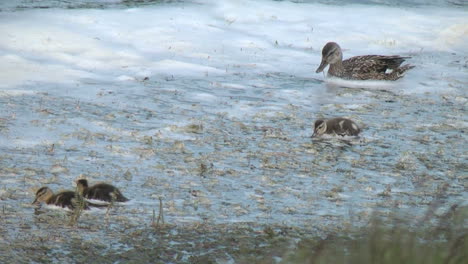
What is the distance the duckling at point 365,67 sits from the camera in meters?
11.4

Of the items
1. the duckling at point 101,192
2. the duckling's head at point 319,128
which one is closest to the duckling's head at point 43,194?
the duckling at point 101,192

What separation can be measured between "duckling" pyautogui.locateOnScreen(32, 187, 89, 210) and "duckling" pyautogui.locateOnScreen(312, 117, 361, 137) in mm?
3093

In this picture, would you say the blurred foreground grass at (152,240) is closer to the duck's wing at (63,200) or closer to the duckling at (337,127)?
the duck's wing at (63,200)

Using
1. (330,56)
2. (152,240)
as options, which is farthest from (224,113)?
(152,240)

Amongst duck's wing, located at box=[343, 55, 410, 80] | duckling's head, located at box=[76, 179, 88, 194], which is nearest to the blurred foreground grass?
duckling's head, located at box=[76, 179, 88, 194]

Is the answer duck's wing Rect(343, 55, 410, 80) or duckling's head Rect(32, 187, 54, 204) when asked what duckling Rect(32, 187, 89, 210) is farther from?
duck's wing Rect(343, 55, 410, 80)

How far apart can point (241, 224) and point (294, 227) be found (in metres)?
0.39

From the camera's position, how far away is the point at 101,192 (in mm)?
6004

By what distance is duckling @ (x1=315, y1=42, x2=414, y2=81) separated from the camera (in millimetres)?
11419

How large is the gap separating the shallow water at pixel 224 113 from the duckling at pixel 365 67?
0.16 meters

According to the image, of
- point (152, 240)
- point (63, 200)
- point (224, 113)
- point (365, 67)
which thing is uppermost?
point (365, 67)

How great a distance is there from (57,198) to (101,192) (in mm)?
335

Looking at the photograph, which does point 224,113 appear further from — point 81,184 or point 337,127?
point 81,184

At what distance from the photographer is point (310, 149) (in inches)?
314
